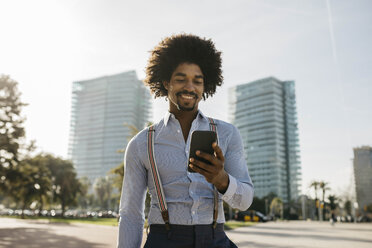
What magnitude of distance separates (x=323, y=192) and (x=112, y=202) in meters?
83.5

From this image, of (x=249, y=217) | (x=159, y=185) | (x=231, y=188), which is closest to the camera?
(x=231, y=188)

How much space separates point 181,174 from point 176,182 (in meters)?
0.07

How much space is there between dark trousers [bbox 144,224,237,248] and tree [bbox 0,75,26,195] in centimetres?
3210

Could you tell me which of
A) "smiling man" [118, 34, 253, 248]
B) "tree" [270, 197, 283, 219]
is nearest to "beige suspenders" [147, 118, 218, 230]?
"smiling man" [118, 34, 253, 248]

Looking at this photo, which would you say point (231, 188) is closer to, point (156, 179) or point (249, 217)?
point (156, 179)

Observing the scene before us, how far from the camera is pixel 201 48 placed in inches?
105

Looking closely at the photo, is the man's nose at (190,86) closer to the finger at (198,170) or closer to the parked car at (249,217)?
the finger at (198,170)

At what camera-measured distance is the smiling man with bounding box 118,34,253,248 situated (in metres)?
2.08

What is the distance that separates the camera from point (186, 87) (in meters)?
2.40

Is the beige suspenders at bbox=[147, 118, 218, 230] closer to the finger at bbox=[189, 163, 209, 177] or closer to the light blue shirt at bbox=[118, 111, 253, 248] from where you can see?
the light blue shirt at bbox=[118, 111, 253, 248]

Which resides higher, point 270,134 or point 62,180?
point 270,134

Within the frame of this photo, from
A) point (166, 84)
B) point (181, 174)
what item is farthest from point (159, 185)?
point (166, 84)

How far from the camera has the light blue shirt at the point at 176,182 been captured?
Answer: 2105 mm

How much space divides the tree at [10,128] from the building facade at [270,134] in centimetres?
14239
